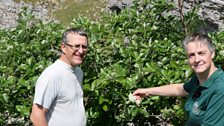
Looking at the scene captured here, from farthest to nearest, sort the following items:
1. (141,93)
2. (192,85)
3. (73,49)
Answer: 1. (141,93)
2. (73,49)
3. (192,85)

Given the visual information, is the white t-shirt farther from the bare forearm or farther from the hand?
the bare forearm

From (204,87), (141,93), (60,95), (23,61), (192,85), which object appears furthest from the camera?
(23,61)

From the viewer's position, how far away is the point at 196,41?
472 cm

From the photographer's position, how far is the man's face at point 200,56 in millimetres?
4641

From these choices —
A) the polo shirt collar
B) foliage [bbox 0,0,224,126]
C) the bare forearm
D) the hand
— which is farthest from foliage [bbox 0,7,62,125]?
the polo shirt collar

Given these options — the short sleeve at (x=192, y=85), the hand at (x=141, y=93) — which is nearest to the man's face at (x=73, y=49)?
the hand at (x=141, y=93)

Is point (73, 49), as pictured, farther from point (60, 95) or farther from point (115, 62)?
point (115, 62)

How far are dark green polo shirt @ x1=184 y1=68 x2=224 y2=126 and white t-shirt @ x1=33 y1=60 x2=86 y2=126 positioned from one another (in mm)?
1446

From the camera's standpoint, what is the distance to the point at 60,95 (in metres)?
5.37

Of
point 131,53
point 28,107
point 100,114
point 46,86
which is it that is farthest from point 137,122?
point 46,86

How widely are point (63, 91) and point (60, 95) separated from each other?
6 cm

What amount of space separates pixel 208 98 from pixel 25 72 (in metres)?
3.12

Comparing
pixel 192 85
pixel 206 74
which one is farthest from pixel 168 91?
pixel 206 74

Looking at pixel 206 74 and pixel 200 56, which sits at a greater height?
pixel 200 56
